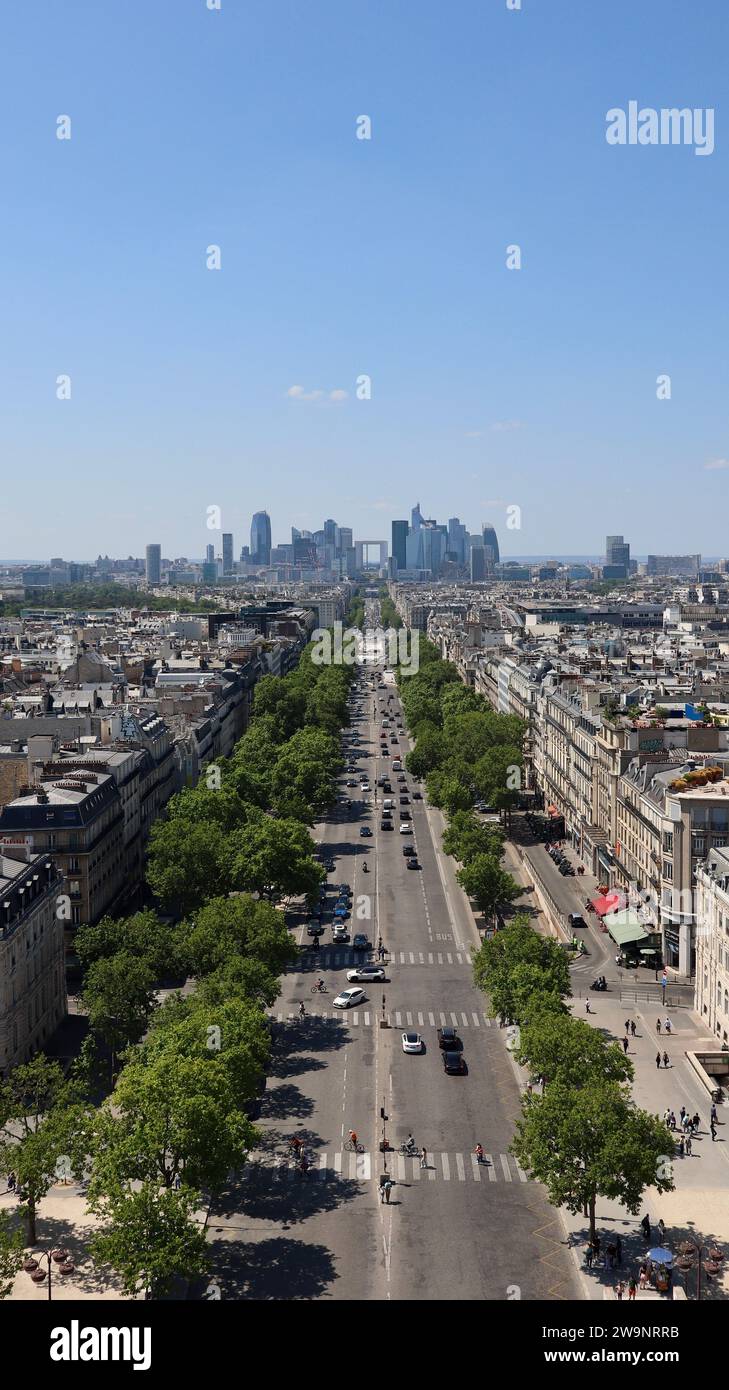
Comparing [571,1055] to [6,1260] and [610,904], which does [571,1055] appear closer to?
[6,1260]

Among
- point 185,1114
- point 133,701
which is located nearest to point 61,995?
point 185,1114

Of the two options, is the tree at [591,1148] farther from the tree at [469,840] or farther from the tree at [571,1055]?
the tree at [469,840]

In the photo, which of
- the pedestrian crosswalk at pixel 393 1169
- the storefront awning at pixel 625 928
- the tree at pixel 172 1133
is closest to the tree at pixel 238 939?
the pedestrian crosswalk at pixel 393 1169

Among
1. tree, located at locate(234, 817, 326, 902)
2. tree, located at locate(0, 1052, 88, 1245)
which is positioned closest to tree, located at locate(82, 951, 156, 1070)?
tree, located at locate(0, 1052, 88, 1245)

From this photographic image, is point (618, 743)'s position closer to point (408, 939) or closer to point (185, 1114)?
point (408, 939)

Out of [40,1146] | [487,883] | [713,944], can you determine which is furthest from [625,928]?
[40,1146]
